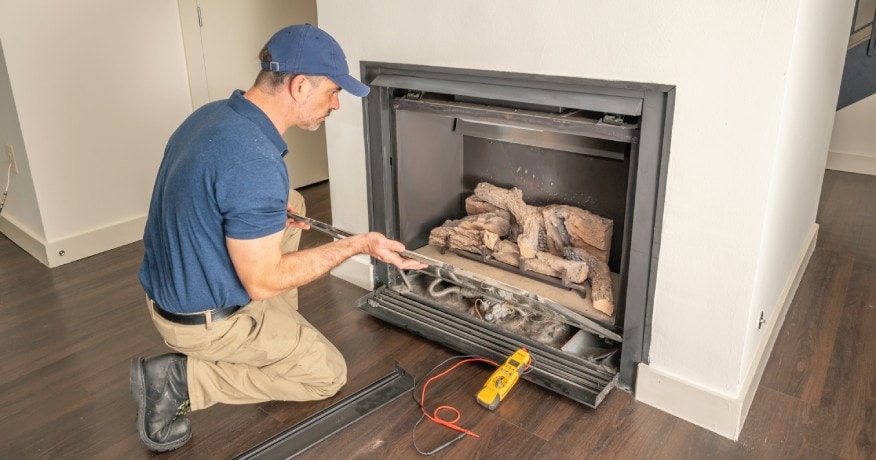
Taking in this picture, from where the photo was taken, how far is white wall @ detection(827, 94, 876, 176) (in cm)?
424

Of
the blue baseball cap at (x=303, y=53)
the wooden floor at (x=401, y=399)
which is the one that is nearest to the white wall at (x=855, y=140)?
the wooden floor at (x=401, y=399)

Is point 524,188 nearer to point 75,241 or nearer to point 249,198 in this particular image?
point 249,198

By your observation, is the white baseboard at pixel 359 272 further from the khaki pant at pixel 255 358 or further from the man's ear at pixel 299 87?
the man's ear at pixel 299 87

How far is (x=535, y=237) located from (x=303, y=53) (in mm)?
1198

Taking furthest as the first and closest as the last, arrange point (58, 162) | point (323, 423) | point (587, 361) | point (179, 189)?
1. point (58, 162)
2. point (587, 361)
3. point (323, 423)
4. point (179, 189)

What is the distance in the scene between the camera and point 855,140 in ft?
14.2

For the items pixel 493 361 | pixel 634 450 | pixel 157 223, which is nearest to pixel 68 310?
pixel 157 223

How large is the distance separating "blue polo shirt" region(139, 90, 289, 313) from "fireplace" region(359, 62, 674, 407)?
0.57 metres

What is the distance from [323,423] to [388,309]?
2.11 feet

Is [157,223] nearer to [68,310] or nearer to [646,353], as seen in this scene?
[68,310]

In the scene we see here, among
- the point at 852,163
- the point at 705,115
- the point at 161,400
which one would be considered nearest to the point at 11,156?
the point at 161,400

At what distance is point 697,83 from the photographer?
1.66 m

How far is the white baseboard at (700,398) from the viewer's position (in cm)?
184

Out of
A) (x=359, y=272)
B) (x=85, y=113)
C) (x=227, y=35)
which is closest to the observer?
(x=359, y=272)
